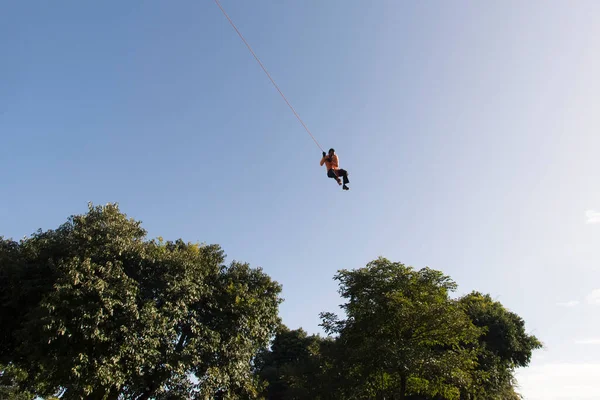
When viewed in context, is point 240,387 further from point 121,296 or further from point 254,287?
point 121,296

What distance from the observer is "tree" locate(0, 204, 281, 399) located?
16.1m

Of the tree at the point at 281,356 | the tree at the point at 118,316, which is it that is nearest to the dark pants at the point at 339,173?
the tree at the point at 118,316

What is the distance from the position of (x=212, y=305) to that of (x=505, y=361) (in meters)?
26.9

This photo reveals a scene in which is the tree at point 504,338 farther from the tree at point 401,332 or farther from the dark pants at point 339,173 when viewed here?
the dark pants at point 339,173

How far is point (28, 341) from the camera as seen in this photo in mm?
16125

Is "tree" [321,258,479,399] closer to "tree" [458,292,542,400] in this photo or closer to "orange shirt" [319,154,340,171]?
"tree" [458,292,542,400]

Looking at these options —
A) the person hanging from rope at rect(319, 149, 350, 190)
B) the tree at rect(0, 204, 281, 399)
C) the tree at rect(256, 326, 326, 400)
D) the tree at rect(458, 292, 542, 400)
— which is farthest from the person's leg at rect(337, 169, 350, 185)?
the tree at rect(256, 326, 326, 400)

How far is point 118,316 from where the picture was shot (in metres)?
17.2

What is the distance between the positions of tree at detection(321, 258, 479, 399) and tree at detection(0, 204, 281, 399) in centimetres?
656

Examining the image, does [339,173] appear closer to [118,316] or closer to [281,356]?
[118,316]

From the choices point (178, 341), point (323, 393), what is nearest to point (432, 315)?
point (323, 393)

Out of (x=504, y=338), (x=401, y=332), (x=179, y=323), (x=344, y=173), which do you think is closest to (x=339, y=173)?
(x=344, y=173)

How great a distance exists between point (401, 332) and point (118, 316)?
16.7 meters

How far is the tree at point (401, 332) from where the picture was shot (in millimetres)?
21188
